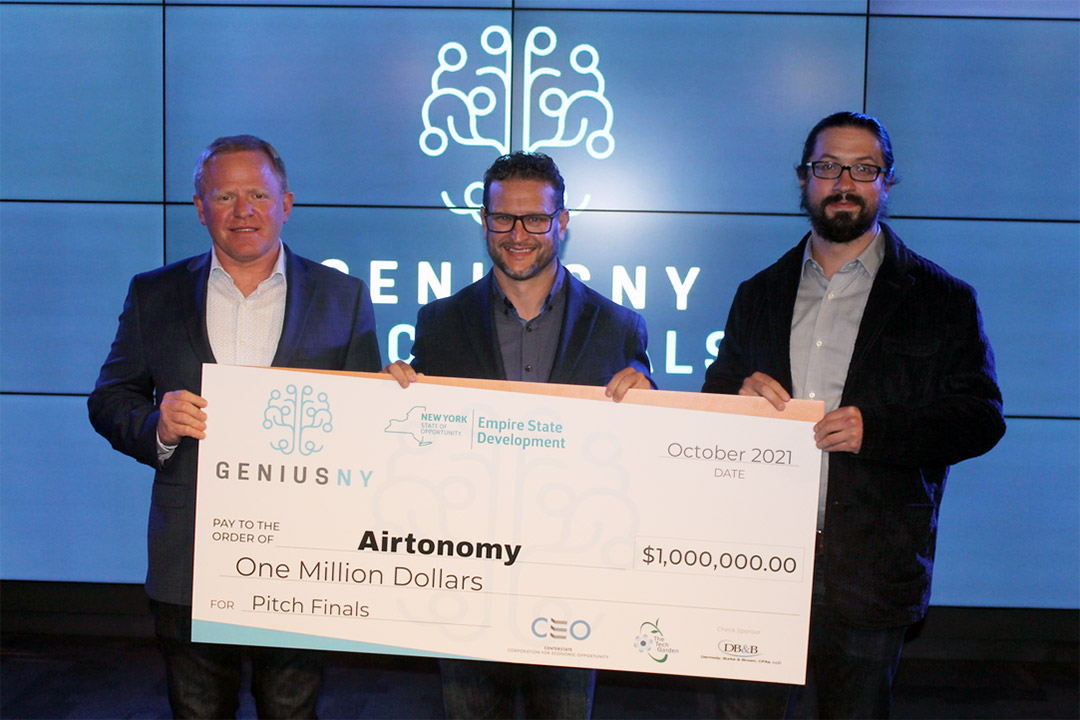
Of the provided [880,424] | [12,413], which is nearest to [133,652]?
[12,413]

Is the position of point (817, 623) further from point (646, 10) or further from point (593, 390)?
point (646, 10)

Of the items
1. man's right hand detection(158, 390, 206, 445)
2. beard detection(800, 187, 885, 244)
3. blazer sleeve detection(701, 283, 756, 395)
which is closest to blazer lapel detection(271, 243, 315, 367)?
man's right hand detection(158, 390, 206, 445)

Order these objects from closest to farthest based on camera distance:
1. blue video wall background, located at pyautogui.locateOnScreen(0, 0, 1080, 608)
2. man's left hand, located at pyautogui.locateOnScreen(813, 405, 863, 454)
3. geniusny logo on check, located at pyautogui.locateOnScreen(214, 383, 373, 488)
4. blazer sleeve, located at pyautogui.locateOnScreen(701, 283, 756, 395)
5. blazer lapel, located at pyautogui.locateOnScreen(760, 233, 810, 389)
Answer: man's left hand, located at pyautogui.locateOnScreen(813, 405, 863, 454)
geniusny logo on check, located at pyautogui.locateOnScreen(214, 383, 373, 488)
blazer lapel, located at pyautogui.locateOnScreen(760, 233, 810, 389)
blazer sleeve, located at pyautogui.locateOnScreen(701, 283, 756, 395)
blue video wall background, located at pyautogui.locateOnScreen(0, 0, 1080, 608)

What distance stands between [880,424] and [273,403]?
145cm

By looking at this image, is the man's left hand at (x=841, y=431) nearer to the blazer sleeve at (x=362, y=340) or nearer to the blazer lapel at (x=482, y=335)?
the blazer lapel at (x=482, y=335)

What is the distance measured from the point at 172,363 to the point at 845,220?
1762 millimetres

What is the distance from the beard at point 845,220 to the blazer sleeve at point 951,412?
0.91 feet

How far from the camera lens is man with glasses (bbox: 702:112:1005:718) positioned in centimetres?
193

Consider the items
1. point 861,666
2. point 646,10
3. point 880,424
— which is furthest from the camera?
point 646,10

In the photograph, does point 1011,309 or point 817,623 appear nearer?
point 817,623

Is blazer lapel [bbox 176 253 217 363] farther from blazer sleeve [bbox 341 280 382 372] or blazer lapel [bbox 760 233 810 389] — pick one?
blazer lapel [bbox 760 233 810 389]

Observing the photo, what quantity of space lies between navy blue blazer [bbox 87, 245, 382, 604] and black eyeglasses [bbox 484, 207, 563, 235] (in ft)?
1.59

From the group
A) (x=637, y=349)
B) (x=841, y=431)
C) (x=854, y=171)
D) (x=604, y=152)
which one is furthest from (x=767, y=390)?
(x=604, y=152)

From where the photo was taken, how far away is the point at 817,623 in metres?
2.05
